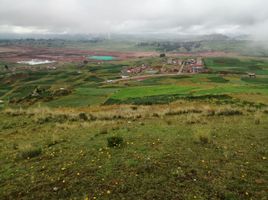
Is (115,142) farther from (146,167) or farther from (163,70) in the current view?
(163,70)

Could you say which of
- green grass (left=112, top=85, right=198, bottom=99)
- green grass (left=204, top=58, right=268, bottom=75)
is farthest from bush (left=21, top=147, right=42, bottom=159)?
green grass (left=204, top=58, right=268, bottom=75)

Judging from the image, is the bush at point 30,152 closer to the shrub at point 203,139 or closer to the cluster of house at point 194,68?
the shrub at point 203,139

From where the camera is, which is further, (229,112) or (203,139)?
(229,112)

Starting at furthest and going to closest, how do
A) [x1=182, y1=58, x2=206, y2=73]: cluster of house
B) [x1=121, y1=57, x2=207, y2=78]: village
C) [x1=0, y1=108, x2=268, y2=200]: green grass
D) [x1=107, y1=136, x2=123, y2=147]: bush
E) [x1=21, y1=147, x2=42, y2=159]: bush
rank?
[x1=121, y1=57, x2=207, y2=78]: village, [x1=182, y1=58, x2=206, y2=73]: cluster of house, [x1=107, y1=136, x2=123, y2=147]: bush, [x1=21, y1=147, x2=42, y2=159]: bush, [x1=0, y1=108, x2=268, y2=200]: green grass

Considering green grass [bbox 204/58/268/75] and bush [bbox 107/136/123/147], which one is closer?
bush [bbox 107/136/123/147]

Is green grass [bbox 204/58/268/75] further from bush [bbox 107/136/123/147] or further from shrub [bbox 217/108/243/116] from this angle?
bush [bbox 107/136/123/147]

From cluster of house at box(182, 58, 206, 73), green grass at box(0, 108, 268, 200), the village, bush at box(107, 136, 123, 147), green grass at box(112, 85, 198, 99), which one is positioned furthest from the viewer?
the village

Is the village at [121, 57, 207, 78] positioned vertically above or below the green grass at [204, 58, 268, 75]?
below

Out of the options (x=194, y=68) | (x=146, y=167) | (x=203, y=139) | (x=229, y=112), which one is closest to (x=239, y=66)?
(x=194, y=68)

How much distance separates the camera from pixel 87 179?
792 centimetres

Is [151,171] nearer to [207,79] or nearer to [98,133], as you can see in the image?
[98,133]

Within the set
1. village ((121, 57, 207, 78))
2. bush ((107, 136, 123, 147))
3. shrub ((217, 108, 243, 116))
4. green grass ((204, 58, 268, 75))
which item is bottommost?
village ((121, 57, 207, 78))

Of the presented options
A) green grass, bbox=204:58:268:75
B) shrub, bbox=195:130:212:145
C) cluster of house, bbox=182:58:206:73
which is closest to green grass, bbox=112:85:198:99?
shrub, bbox=195:130:212:145

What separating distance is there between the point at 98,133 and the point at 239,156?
25.9 feet
